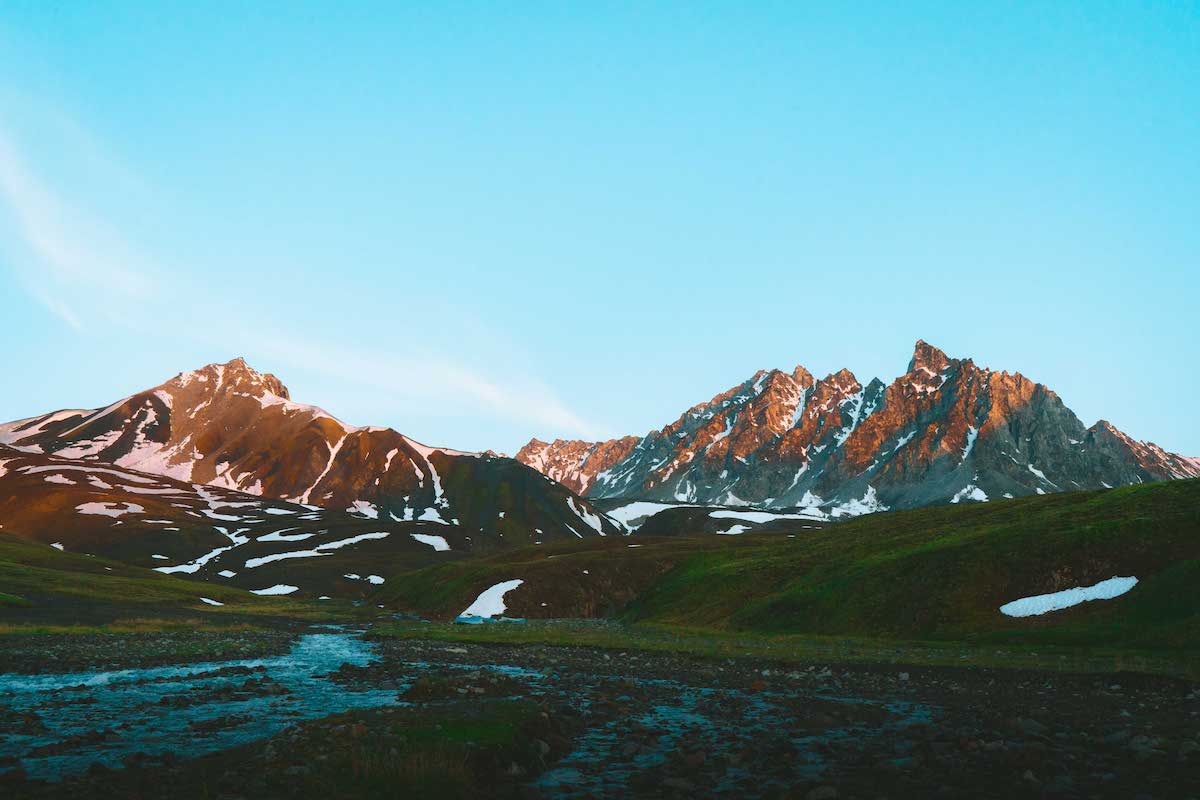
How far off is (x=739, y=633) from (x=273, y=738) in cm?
5704

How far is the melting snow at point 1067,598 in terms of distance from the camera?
54.1 metres

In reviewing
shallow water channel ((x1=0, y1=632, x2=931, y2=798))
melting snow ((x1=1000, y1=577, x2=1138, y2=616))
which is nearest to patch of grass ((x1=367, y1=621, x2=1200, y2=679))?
melting snow ((x1=1000, y1=577, x2=1138, y2=616))

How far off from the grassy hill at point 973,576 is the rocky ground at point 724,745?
1780cm

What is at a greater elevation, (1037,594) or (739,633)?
(1037,594)

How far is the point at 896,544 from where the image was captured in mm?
84938

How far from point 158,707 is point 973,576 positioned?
56.5 meters

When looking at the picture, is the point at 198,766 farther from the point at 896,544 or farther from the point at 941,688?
the point at 896,544

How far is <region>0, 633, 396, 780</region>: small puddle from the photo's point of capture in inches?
837

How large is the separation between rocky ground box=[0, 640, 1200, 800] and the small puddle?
1.31 m

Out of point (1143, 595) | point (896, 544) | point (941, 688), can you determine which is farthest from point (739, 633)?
point (941, 688)

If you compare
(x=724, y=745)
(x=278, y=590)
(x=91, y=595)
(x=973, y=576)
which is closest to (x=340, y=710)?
(x=724, y=745)

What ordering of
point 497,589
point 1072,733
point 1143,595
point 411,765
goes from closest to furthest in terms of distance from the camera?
point 411,765 < point 1072,733 < point 1143,595 < point 497,589

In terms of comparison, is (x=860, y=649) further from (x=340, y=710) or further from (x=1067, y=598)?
(x=340, y=710)

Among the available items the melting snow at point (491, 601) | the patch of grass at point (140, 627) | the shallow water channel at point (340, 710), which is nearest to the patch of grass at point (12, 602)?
the patch of grass at point (140, 627)
